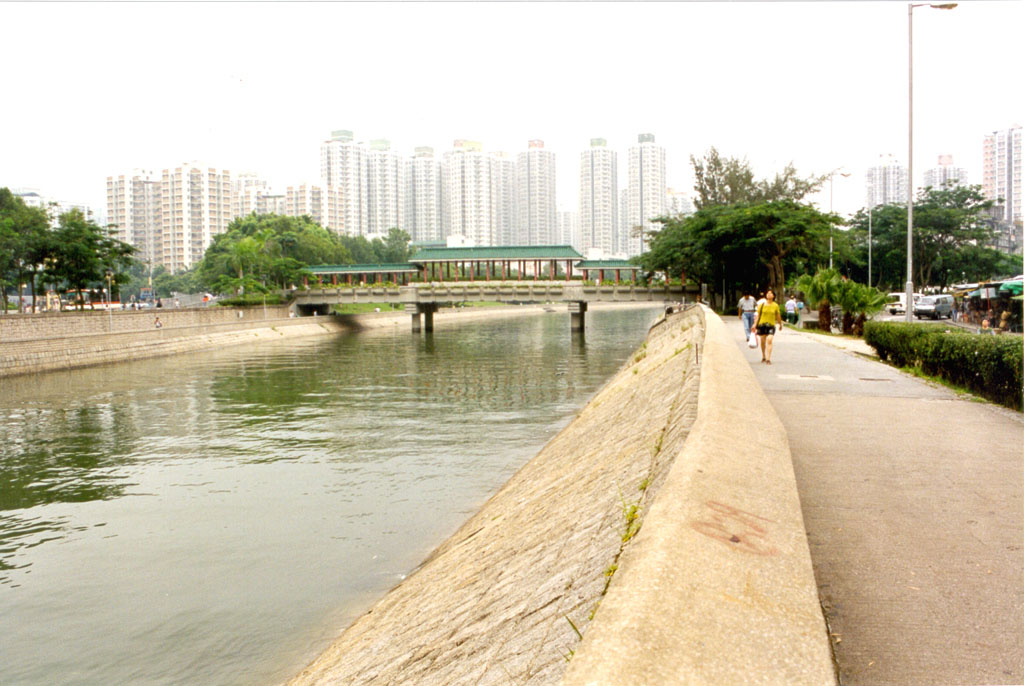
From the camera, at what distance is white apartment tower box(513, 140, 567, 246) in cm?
18262

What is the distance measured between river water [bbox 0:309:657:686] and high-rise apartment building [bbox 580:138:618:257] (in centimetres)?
14955

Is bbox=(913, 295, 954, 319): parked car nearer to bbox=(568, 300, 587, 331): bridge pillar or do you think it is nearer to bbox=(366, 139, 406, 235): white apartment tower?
bbox=(568, 300, 587, 331): bridge pillar

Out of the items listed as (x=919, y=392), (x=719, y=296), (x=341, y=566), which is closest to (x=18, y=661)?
(x=341, y=566)

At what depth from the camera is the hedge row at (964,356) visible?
12.1 m

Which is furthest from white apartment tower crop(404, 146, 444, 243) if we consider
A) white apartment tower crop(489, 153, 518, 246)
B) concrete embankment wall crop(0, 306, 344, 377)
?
concrete embankment wall crop(0, 306, 344, 377)

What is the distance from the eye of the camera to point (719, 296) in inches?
2338

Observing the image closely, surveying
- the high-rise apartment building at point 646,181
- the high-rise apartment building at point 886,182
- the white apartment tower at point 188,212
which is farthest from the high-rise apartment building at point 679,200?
the white apartment tower at point 188,212

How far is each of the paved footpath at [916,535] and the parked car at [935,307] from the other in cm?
3678

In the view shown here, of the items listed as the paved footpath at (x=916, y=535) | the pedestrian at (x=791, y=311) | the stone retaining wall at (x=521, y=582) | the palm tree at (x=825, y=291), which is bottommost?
the stone retaining wall at (x=521, y=582)

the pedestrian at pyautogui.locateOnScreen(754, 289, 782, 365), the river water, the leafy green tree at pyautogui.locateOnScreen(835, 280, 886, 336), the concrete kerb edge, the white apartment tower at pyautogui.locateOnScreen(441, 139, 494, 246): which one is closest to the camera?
the concrete kerb edge

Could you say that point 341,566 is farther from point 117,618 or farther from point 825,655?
point 825,655

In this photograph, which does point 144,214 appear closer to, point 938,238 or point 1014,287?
point 938,238

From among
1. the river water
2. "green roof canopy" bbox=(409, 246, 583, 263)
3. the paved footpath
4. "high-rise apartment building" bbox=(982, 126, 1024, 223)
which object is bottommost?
the river water

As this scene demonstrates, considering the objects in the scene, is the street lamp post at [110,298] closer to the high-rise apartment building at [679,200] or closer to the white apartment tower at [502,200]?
the white apartment tower at [502,200]
